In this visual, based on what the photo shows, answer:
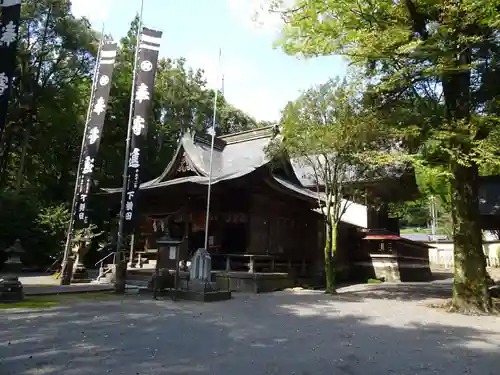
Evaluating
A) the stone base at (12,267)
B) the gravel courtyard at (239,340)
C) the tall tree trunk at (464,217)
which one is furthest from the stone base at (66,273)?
the tall tree trunk at (464,217)

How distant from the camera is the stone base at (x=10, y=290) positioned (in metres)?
9.48

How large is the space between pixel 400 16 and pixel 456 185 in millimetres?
4986

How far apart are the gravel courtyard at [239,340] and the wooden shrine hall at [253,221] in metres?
5.54

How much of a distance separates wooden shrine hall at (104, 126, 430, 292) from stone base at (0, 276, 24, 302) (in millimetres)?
5822

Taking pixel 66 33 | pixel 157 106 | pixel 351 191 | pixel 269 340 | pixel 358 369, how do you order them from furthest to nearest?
pixel 157 106, pixel 66 33, pixel 351 191, pixel 269 340, pixel 358 369

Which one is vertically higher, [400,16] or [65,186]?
[400,16]

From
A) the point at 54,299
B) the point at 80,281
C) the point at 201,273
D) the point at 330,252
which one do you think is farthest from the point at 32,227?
the point at 330,252

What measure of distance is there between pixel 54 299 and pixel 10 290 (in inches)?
46.7

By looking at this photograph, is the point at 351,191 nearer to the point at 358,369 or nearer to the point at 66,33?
the point at 358,369

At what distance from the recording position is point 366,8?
10039 millimetres

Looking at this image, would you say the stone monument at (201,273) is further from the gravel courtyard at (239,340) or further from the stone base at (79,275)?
the stone base at (79,275)

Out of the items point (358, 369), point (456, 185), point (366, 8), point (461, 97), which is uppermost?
point (366, 8)

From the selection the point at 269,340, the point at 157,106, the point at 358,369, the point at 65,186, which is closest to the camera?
the point at 358,369

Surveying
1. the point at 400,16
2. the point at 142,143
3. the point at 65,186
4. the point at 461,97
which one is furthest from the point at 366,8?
the point at 65,186
